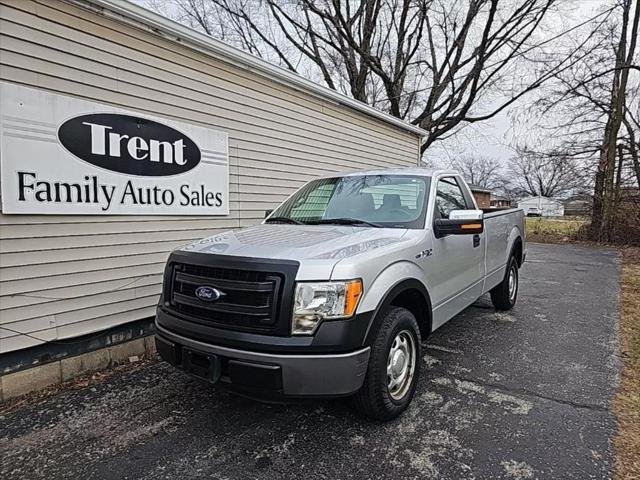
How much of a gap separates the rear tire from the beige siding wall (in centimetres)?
326

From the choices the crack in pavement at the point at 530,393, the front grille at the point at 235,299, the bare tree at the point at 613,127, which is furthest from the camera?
the bare tree at the point at 613,127

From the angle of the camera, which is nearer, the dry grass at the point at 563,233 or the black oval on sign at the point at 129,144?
the black oval on sign at the point at 129,144

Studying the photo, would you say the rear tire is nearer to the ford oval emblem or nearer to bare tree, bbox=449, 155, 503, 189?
the ford oval emblem

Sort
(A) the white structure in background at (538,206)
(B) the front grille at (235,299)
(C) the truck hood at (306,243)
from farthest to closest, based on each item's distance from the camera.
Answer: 1. (A) the white structure in background at (538,206)
2. (C) the truck hood at (306,243)
3. (B) the front grille at (235,299)

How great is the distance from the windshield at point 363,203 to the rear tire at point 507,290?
250cm

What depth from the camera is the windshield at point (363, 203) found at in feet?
11.2

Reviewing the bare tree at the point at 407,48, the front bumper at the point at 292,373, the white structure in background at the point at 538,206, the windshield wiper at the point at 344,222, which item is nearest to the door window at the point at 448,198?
the windshield wiper at the point at 344,222

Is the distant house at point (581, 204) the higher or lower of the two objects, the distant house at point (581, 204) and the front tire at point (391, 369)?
the higher

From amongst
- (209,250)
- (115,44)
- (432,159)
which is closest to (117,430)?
(209,250)

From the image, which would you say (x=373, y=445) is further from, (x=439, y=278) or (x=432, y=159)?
(x=432, y=159)

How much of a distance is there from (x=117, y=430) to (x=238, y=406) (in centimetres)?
82

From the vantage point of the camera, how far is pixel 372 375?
2.50 metres

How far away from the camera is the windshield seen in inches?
135

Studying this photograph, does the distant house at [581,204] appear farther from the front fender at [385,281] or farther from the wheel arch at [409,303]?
the front fender at [385,281]
